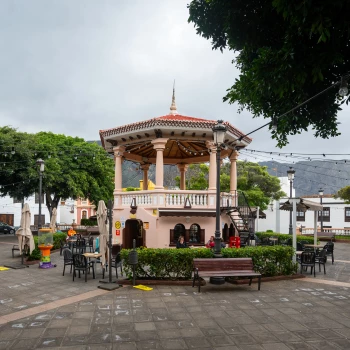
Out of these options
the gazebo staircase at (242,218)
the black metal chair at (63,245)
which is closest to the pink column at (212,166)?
the gazebo staircase at (242,218)

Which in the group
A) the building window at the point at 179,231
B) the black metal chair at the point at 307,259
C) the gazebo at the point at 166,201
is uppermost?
the gazebo at the point at 166,201

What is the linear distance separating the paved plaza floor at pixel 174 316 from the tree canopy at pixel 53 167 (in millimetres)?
19701

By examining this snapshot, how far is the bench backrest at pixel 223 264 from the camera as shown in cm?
1012

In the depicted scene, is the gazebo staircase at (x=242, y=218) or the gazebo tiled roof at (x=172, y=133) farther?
the gazebo staircase at (x=242, y=218)

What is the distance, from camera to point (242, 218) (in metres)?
18.3

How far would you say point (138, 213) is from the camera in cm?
1788

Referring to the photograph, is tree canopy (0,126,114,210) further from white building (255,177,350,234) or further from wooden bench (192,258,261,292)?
white building (255,177,350,234)

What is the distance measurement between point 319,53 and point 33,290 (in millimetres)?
9835

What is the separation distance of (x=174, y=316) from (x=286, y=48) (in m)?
6.11

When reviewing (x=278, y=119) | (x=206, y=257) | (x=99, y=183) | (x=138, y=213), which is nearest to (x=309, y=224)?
(x=99, y=183)

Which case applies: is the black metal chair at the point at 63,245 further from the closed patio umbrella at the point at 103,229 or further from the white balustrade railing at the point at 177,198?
the closed patio umbrella at the point at 103,229

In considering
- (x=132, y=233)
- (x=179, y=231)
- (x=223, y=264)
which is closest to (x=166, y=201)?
(x=179, y=231)

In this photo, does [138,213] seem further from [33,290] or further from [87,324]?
[87,324]

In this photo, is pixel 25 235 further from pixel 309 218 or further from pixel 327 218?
pixel 327 218
